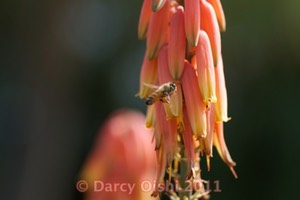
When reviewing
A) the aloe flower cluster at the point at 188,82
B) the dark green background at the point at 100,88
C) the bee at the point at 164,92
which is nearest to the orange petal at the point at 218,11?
the aloe flower cluster at the point at 188,82

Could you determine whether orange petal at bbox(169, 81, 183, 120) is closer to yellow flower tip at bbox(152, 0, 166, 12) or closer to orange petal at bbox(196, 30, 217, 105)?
orange petal at bbox(196, 30, 217, 105)

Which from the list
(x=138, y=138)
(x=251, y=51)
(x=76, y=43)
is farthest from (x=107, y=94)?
(x=138, y=138)

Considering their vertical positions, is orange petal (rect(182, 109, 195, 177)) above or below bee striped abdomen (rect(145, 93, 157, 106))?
below

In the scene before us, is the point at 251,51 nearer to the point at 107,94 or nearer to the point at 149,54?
the point at 107,94

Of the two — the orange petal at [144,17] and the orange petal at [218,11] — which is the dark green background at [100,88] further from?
the orange petal at [218,11]

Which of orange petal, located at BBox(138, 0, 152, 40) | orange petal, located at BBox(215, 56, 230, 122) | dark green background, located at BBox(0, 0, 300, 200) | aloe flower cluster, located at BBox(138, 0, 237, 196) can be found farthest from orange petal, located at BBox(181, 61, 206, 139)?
dark green background, located at BBox(0, 0, 300, 200)

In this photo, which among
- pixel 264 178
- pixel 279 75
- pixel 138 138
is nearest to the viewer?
pixel 138 138
